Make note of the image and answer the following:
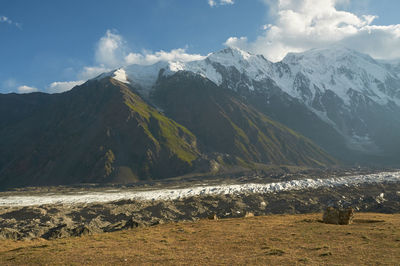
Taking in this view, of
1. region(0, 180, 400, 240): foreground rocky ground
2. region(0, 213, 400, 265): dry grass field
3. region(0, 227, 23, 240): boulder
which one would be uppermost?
region(0, 213, 400, 265): dry grass field

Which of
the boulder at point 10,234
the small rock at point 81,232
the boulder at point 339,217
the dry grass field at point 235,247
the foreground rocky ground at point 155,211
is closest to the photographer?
the dry grass field at point 235,247

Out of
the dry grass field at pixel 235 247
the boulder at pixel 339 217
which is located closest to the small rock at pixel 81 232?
the dry grass field at pixel 235 247

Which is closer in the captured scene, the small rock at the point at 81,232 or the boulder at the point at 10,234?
the small rock at the point at 81,232

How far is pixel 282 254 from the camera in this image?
31406 mm

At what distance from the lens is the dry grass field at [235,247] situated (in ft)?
98.8

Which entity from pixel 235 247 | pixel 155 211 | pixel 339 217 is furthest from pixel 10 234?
pixel 339 217

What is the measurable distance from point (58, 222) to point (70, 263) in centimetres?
4766

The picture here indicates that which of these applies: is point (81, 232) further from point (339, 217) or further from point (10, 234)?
point (339, 217)

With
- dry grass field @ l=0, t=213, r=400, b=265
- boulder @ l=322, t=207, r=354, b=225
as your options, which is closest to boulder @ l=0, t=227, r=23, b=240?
dry grass field @ l=0, t=213, r=400, b=265

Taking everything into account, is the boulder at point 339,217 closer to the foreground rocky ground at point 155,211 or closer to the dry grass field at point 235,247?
the dry grass field at point 235,247

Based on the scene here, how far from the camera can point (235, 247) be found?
3612 cm

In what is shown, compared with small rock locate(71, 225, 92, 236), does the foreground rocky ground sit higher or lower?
lower

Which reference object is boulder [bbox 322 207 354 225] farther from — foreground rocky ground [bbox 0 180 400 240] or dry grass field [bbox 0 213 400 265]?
foreground rocky ground [bbox 0 180 400 240]

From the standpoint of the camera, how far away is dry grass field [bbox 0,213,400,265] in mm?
30125
